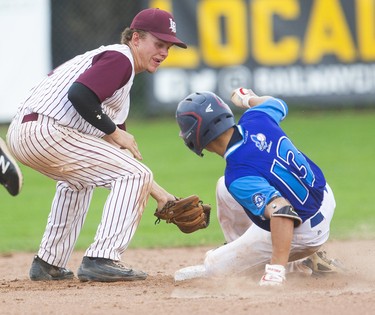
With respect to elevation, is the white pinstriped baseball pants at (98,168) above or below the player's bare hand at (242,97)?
below

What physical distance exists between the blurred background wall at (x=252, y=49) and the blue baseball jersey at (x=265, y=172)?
9.85m

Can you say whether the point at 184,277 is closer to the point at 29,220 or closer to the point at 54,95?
the point at 54,95

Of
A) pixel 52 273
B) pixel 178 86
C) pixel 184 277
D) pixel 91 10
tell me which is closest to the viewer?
pixel 184 277

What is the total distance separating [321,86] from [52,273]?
9792 mm

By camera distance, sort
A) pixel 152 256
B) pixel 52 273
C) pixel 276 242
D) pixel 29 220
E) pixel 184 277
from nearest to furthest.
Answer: pixel 276 242
pixel 184 277
pixel 52 273
pixel 152 256
pixel 29 220

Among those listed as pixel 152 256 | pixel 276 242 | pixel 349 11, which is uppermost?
pixel 349 11

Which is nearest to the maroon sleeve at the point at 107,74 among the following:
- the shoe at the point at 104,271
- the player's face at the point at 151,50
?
the player's face at the point at 151,50

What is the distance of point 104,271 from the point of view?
577 cm

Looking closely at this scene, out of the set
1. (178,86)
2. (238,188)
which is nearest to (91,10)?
(178,86)

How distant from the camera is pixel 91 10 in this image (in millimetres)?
16516

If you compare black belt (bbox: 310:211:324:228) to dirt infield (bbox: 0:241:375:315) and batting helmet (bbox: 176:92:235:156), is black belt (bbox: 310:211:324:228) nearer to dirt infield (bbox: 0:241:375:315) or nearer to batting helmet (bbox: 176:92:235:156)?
dirt infield (bbox: 0:241:375:315)

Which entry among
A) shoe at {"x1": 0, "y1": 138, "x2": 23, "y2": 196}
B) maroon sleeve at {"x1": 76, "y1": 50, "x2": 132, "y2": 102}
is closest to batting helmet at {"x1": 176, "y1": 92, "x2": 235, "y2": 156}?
maroon sleeve at {"x1": 76, "y1": 50, "x2": 132, "y2": 102}

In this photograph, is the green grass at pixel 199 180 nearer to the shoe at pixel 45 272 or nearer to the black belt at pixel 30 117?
the shoe at pixel 45 272

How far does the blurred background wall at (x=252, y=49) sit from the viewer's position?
15.0 metres
